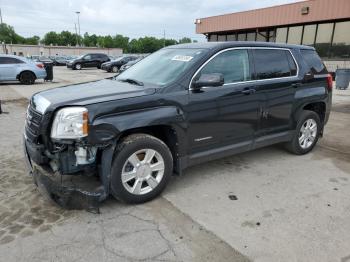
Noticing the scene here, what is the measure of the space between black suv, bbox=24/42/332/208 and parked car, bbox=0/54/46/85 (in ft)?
44.2

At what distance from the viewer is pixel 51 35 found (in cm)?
11900

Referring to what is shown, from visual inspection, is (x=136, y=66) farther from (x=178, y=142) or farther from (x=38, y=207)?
(x=38, y=207)

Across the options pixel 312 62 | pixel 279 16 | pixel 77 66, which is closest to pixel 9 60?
pixel 312 62

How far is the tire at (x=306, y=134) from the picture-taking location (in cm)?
526

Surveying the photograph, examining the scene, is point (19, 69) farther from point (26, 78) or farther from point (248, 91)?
point (248, 91)

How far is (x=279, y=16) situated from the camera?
74.0 ft

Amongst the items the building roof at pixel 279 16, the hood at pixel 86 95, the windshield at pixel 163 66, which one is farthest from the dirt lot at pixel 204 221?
the building roof at pixel 279 16

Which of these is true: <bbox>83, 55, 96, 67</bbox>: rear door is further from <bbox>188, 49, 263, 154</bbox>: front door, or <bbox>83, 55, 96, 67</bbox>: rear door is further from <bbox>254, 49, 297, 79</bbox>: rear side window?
<bbox>188, 49, 263, 154</bbox>: front door

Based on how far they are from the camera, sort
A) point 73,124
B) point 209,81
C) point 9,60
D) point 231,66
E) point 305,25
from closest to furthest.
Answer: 1. point 73,124
2. point 209,81
3. point 231,66
4. point 9,60
5. point 305,25

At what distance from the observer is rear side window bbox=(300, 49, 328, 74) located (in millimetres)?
5281

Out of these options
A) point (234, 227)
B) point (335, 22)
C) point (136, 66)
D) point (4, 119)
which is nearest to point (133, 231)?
point (234, 227)

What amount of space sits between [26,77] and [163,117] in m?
15.0

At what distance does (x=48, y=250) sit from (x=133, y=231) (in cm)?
77

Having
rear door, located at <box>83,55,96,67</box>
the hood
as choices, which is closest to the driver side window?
the hood
